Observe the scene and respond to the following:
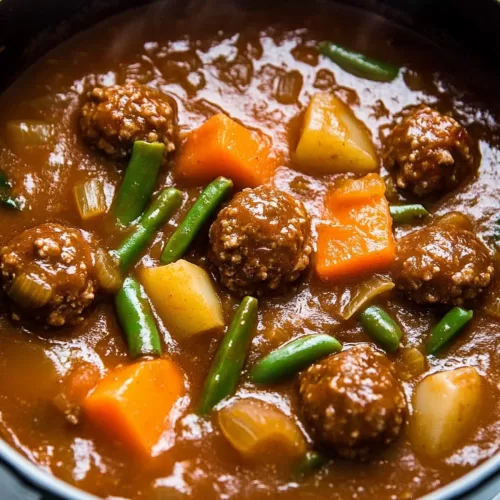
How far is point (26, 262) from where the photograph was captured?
384 centimetres

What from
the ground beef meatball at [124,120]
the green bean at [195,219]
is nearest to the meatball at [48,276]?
the green bean at [195,219]

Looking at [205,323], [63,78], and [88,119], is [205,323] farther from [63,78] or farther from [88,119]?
[63,78]

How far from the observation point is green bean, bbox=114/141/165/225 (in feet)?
14.0

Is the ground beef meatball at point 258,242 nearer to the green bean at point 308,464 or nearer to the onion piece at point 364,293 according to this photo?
the onion piece at point 364,293

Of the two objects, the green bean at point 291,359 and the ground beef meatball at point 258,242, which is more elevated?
the ground beef meatball at point 258,242

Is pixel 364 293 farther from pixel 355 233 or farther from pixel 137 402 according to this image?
pixel 137 402

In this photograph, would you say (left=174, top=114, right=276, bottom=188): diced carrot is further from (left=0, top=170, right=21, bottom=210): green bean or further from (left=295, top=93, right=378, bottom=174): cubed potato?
(left=0, top=170, right=21, bottom=210): green bean

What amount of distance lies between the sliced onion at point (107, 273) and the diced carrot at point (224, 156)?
0.66 m

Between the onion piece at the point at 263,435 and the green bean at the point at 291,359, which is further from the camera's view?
the green bean at the point at 291,359

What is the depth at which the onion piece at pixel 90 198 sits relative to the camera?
14.0 ft

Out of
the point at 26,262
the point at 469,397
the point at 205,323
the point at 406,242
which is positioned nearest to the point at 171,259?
the point at 205,323

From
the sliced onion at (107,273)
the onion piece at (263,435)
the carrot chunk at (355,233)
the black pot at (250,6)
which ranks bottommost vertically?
the onion piece at (263,435)

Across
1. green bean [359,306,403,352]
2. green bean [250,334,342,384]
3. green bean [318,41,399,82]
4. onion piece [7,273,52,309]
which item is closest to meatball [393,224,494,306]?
green bean [359,306,403,352]

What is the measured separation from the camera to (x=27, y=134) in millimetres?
4496
